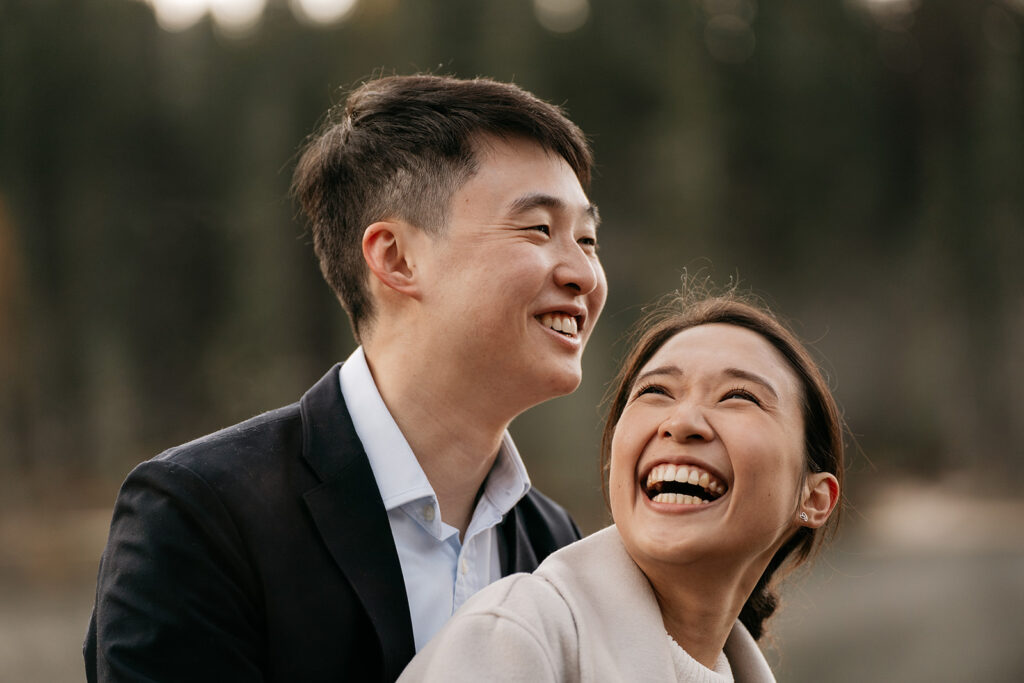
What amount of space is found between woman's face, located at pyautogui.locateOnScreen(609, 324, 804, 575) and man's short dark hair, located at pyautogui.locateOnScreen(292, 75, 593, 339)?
2.14ft

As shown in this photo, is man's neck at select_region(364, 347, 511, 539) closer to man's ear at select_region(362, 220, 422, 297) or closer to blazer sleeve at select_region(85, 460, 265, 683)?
man's ear at select_region(362, 220, 422, 297)

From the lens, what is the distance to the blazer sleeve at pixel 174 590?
1.78 metres

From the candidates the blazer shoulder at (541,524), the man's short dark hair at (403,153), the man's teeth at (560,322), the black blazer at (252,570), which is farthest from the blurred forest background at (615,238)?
the black blazer at (252,570)

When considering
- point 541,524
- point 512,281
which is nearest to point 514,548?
point 541,524

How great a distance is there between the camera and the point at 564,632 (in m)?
1.64

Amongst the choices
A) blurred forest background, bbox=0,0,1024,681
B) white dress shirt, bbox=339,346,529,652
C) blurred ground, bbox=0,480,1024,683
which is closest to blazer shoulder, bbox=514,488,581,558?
white dress shirt, bbox=339,346,529,652

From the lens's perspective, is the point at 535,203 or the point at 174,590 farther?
the point at 535,203

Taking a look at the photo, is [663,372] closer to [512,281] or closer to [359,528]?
[512,281]

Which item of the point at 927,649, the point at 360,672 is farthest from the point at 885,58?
A: the point at 360,672

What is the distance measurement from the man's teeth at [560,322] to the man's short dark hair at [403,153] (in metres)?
0.30

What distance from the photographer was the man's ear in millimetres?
2293

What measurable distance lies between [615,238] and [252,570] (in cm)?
579

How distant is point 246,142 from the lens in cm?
742

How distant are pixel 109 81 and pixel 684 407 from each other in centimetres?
621
